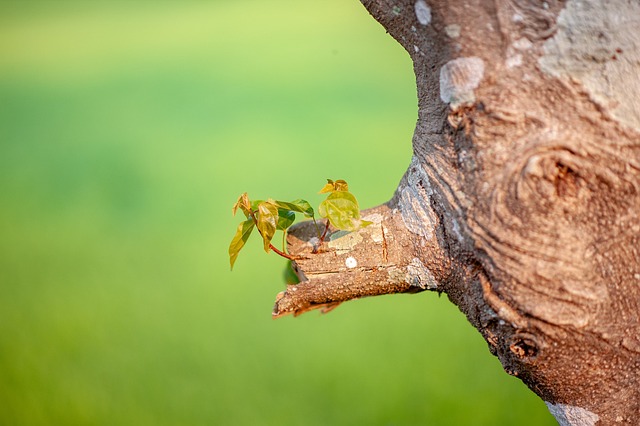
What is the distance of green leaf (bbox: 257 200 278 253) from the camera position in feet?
2.75

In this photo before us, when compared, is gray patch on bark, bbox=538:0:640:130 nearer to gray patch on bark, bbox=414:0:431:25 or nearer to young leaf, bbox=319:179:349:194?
gray patch on bark, bbox=414:0:431:25

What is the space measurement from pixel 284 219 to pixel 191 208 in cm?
104

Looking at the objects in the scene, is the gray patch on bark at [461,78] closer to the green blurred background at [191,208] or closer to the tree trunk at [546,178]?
the tree trunk at [546,178]

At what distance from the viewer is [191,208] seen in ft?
6.08

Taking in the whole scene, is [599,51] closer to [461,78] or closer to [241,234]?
[461,78]

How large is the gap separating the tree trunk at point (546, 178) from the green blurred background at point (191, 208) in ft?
3.36

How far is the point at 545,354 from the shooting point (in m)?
0.68

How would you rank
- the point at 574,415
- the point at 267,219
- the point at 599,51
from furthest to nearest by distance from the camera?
the point at 267,219
the point at 574,415
the point at 599,51

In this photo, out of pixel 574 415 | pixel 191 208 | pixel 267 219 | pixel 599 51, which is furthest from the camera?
pixel 191 208

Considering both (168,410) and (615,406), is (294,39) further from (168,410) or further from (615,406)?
(615,406)

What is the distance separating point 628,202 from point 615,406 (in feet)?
0.81

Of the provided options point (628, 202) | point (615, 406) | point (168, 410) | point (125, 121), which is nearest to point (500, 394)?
point (168, 410)

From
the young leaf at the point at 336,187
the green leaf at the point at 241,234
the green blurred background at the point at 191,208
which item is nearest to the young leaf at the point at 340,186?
the young leaf at the point at 336,187

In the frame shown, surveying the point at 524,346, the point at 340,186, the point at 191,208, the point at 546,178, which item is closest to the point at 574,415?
the point at 524,346
